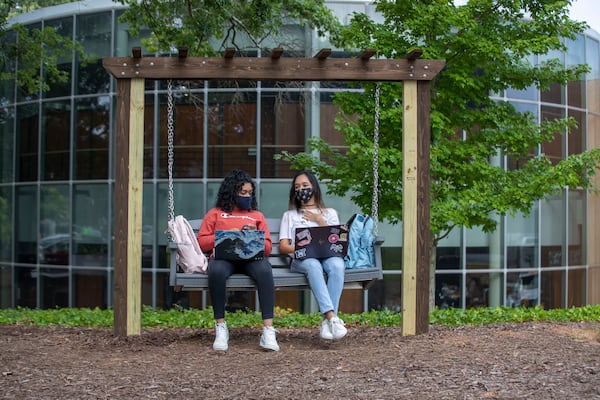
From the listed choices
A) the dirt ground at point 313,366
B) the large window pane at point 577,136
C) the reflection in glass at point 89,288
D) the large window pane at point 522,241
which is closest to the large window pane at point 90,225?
the reflection in glass at point 89,288

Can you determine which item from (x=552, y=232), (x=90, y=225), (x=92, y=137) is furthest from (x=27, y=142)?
(x=552, y=232)

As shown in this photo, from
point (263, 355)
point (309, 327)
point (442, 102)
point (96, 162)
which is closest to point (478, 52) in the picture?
point (442, 102)

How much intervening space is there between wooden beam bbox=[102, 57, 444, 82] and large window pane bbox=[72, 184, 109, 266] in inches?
400

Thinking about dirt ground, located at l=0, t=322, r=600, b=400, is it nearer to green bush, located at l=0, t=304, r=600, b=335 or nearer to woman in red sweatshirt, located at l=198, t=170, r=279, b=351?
woman in red sweatshirt, located at l=198, t=170, r=279, b=351

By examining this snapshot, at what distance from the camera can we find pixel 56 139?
17.2 meters

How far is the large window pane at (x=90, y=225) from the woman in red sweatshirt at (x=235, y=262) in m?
10.4

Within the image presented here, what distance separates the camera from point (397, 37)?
33.0 ft

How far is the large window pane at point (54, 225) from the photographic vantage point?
17.1 meters

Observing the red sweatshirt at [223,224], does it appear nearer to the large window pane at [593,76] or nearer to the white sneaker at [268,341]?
the white sneaker at [268,341]

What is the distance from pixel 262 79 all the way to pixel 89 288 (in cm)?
1104

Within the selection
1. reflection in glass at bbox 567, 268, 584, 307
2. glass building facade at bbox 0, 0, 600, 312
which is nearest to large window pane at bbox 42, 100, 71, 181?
glass building facade at bbox 0, 0, 600, 312

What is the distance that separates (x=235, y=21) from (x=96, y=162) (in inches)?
247

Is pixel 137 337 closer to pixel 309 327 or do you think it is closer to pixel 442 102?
pixel 309 327

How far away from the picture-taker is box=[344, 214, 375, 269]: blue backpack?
695cm
